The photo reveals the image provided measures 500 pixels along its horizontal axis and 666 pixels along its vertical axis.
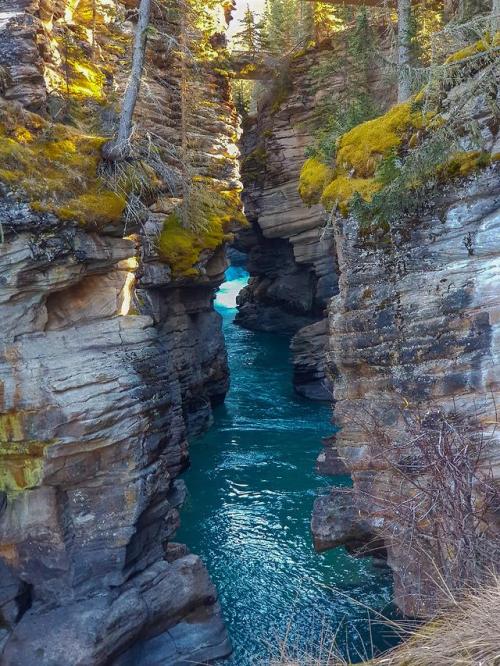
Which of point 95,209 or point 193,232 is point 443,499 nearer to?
point 95,209

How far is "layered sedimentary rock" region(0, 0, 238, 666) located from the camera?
1099 cm

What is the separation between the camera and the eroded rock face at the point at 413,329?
32.9ft

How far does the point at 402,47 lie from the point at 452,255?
30.1 ft

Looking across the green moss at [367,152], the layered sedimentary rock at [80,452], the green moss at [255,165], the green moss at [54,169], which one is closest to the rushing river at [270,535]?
the layered sedimentary rock at [80,452]

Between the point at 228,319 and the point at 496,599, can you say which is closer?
the point at 496,599

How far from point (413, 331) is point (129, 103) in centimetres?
772

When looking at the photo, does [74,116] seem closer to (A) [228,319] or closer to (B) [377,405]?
(B) [377,405]

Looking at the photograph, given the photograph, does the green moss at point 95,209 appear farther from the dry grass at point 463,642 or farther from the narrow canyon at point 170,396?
the dry grass at point 463,642

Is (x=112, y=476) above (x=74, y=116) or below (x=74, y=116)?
below

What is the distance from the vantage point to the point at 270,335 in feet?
129

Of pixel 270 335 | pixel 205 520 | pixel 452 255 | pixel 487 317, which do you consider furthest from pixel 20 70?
pixel 270 335

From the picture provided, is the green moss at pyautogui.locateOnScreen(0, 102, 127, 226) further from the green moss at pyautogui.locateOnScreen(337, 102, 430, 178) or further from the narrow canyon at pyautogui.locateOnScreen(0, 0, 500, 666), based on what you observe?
the green moss at pyautogui.locateOnScreen(337, 102, 430, 178)

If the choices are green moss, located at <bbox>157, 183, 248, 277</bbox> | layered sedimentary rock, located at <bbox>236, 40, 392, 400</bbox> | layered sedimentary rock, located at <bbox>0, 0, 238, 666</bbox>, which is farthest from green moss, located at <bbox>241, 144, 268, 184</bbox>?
layered sedimentary rock, located at <bbox>0, 0, 238, 666</bbox>

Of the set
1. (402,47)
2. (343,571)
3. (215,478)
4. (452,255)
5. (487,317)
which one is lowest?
(343,571)
